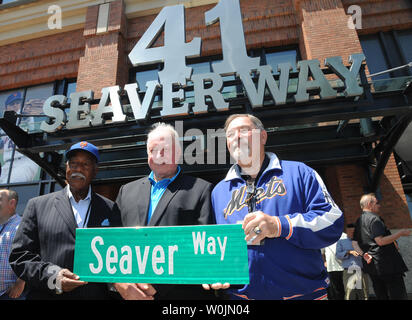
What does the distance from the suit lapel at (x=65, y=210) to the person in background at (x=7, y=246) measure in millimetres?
1576

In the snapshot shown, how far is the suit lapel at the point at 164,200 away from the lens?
70.3 inches

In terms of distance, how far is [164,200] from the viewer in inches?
73.5

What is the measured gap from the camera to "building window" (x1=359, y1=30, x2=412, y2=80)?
7199 millimetres

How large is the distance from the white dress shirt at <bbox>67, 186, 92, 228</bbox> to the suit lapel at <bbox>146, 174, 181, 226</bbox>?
2.25 feet

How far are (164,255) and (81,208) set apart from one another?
3.64 feet

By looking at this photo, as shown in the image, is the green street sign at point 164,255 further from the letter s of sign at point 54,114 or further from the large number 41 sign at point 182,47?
the letter s of sign at point 54,114

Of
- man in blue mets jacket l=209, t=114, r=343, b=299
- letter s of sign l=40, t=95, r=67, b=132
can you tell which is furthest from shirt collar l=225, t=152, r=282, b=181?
letter s of sign l=40, t=95, r=67, b=132

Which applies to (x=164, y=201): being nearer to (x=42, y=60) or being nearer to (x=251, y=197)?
(x=251, y=197)

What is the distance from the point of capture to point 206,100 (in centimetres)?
504

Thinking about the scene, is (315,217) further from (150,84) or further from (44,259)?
(150,84)

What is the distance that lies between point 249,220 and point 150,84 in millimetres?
4522

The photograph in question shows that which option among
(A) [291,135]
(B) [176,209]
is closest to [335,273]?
(A) [291,135]

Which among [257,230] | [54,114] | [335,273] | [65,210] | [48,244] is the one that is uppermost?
[54,114]
